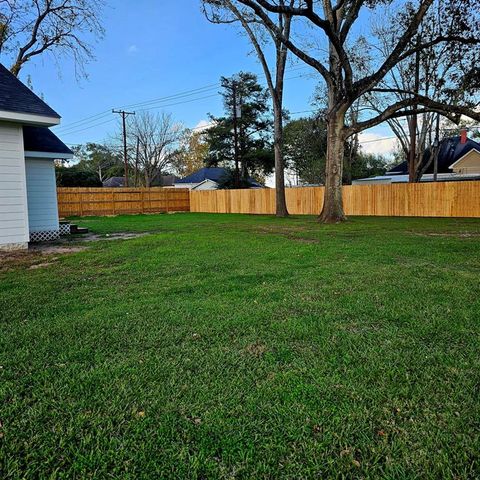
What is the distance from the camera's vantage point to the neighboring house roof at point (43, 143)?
947cm

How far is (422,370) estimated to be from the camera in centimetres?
221

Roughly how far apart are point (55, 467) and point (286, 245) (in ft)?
20.9

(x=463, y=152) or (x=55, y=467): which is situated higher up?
(x=463, y=152)

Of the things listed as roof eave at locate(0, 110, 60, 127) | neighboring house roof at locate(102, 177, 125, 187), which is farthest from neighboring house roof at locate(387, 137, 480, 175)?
neighboring house roof at locate(102, 177, 125, 187)

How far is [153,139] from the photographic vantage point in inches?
1401

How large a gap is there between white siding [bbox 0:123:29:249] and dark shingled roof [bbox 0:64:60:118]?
364 millimetres

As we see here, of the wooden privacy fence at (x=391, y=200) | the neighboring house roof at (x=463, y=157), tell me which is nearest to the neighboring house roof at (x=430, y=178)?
the neighboring house roof at (x=463, y=157)

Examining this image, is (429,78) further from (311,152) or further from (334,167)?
(311,152)

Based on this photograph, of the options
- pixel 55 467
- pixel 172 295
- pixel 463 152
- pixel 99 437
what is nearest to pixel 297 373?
pixel 99 437

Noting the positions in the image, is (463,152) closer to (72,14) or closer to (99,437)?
(72,14)

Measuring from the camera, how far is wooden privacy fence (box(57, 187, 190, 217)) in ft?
68.3

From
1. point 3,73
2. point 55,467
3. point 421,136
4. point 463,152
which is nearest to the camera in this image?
point 55,467

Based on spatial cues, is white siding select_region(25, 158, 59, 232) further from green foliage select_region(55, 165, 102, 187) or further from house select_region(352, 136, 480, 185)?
green foliage select_region(55, 165, 102, 187)

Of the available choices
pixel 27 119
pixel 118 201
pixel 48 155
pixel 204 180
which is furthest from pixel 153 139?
pixel 27 119
